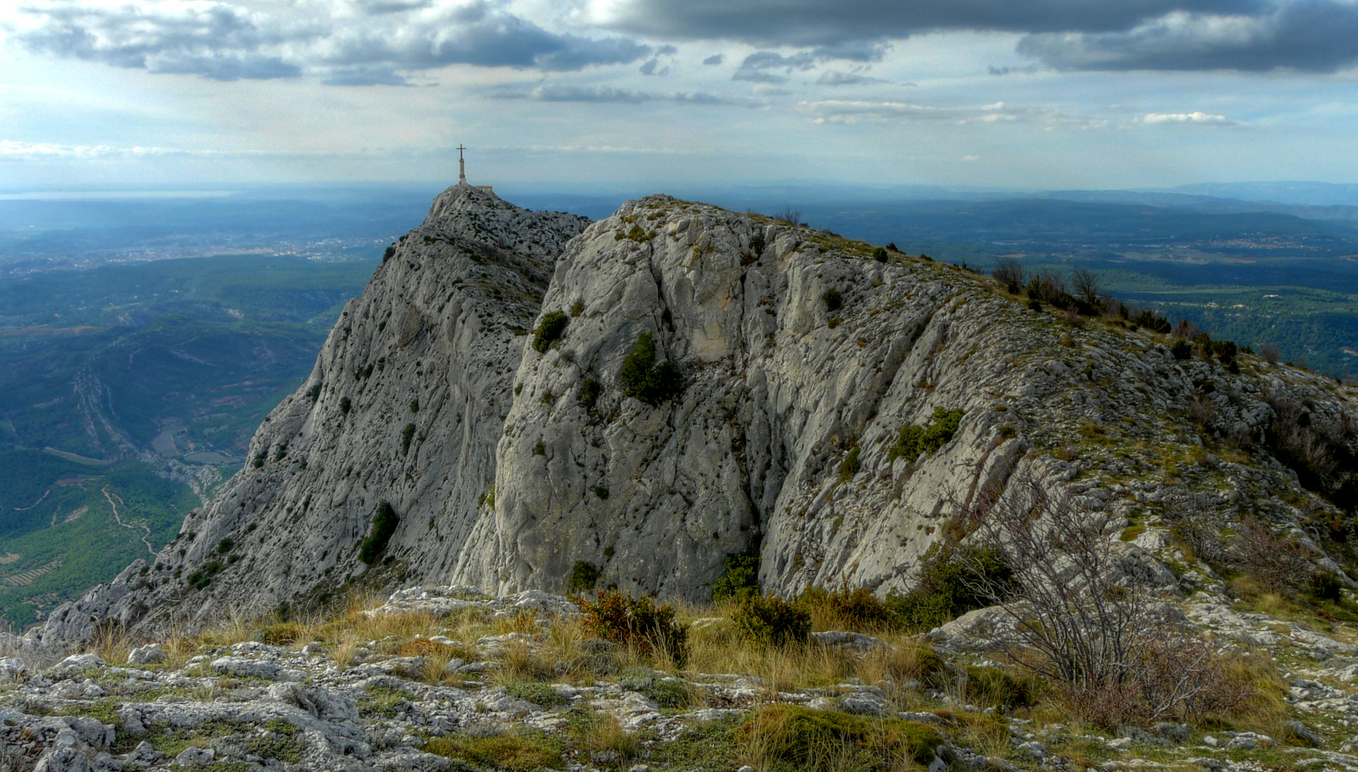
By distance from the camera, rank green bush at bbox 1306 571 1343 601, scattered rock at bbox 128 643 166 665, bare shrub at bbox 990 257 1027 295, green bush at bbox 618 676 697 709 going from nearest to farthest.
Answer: green bush at bbox 618 676 697 709, scattered rock at bbox 128 643 166 665, green bush at bbox 1306 571 1343 601, bare shrub at bbox 990 257 1027 295

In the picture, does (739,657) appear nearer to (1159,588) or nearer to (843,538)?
(1159,588)

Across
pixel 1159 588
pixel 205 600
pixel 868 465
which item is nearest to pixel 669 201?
pixel 868 465

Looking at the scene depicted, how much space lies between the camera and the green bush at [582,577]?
27.2 meters

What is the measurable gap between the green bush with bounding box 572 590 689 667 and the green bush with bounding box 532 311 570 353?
2230 cm

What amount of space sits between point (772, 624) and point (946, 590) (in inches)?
239

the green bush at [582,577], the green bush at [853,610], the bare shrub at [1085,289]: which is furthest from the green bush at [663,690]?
the bare shrub at [1085,289]

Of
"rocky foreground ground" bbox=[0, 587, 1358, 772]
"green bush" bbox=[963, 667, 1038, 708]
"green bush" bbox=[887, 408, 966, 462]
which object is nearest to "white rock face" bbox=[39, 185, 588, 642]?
"green bush" bbox=[887, 408, 966, 462]

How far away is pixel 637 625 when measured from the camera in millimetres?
10484

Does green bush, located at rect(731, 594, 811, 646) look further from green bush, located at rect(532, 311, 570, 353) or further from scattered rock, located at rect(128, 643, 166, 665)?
green bush, located at rect(532, 311, 570, 353)

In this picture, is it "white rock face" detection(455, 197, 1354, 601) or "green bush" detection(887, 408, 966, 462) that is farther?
"green bush" detection(887, 408, 966, 462)

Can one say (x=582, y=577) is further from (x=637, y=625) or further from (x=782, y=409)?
(x=637, y=625)

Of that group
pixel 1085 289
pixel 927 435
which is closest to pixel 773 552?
pixel 927 435

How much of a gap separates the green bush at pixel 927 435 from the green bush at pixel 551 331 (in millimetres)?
16956

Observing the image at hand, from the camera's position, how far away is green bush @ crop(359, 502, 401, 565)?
40.5m
